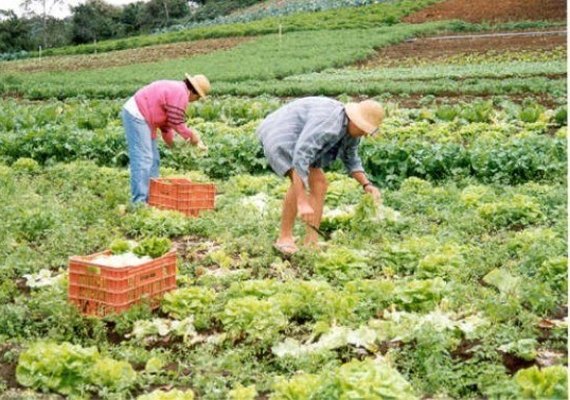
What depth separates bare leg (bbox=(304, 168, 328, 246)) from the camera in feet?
23.9

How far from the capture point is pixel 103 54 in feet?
125

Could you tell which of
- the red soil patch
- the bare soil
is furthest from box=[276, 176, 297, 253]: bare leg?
the red soil patch

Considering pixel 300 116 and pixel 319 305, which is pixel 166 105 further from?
pixel 319 305

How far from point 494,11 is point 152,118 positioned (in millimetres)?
30691

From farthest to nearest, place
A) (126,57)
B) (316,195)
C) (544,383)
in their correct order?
(126,57)
(316,195)
(544,383)

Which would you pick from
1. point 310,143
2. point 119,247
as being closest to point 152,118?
point 310,143

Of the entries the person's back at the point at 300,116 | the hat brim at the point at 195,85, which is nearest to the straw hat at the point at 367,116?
the person's back at the point at 300,116

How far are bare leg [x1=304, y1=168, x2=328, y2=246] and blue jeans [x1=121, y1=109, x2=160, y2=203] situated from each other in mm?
2345

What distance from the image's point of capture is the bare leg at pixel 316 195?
7.29 metres

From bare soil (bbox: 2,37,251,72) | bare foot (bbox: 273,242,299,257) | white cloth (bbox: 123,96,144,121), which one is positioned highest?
white cloth (bbox: 123,96,144,121)

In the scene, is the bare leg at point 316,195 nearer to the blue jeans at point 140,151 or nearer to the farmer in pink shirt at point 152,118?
the farmer in pink shirt at point 152,118

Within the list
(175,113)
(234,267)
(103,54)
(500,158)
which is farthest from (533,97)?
(103,54)

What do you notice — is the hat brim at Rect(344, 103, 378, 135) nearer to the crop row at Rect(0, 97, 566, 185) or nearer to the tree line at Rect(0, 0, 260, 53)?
the crop row at Rect(0, 97, 566, 185)

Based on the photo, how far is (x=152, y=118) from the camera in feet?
29.2
